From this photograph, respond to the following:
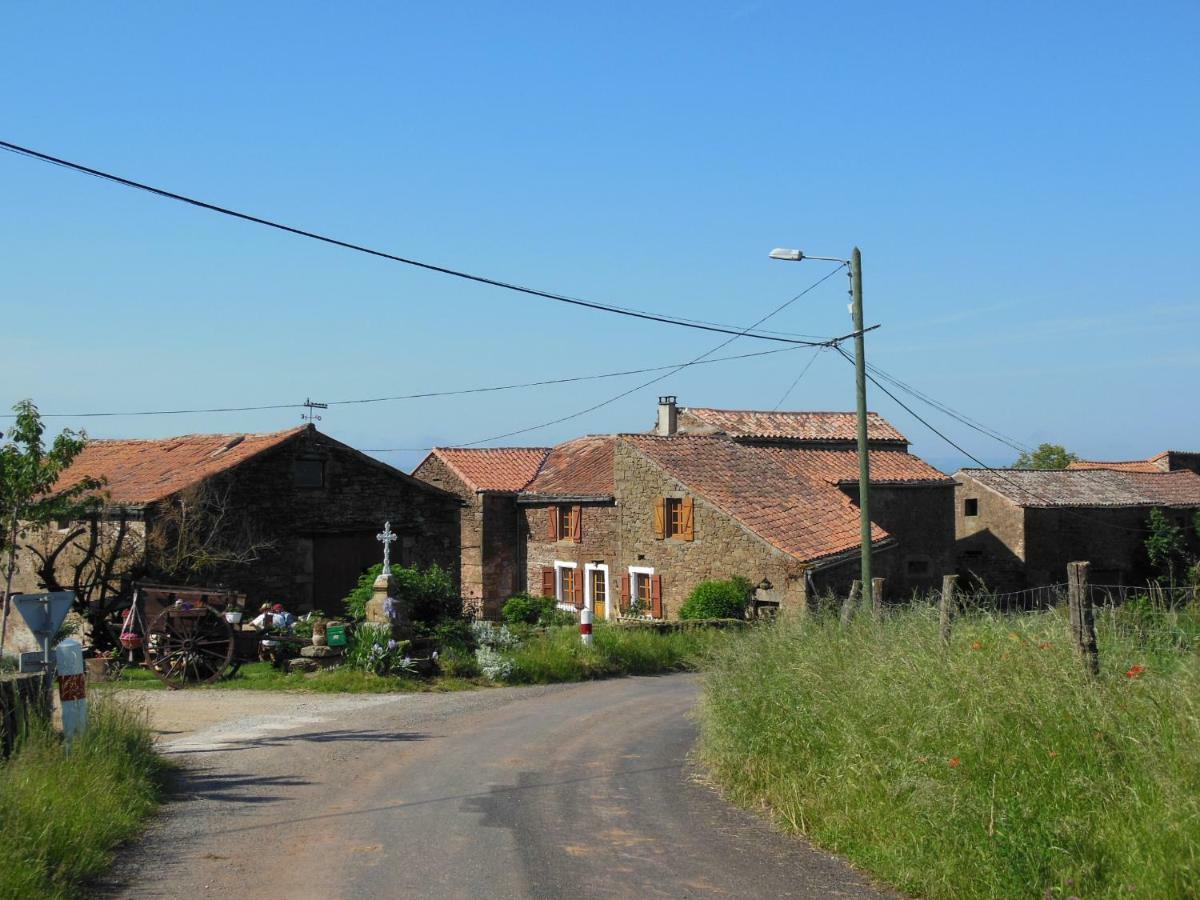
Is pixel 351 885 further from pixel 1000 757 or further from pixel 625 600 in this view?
pixel 625 600

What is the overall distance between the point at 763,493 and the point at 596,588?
6.58m

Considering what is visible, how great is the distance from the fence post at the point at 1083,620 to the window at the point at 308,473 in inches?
802

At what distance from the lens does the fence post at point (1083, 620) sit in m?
8.45

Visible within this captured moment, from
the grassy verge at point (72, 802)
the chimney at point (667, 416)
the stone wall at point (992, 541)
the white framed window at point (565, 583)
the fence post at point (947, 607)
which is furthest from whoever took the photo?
the chimney at point (667, 416)

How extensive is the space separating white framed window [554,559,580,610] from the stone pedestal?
54.3 feet

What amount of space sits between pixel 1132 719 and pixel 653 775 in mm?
5653

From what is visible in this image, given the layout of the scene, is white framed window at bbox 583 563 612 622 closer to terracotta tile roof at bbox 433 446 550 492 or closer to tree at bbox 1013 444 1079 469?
terracotta tile roof at bbox 433 446 550 492

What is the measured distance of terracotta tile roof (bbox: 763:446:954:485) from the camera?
35219mm

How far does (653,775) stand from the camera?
12281 mm

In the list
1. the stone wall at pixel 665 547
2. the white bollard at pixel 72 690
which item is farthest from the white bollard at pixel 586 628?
the white bollard at pixel 72 690

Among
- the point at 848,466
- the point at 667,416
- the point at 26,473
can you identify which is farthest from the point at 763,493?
the point at 26,473

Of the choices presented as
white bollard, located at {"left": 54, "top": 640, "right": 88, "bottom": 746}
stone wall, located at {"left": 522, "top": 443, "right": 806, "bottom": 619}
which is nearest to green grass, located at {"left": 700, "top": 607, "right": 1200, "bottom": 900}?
white bollard, located at {"left": 54, "top": 640, "right": 88, "bottom": 746}

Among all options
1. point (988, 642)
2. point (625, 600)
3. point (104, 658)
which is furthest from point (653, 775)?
point (625, 600)

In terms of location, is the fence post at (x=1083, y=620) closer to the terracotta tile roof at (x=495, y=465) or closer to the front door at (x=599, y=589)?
the front door at (x=599, y=589)
